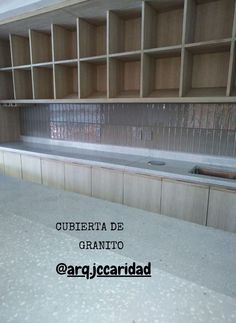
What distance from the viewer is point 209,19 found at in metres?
2.22

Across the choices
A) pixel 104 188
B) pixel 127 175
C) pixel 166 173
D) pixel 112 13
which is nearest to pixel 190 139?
pixel 166 173

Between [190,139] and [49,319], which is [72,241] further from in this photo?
[190,139]

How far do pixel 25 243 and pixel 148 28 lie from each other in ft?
7.42

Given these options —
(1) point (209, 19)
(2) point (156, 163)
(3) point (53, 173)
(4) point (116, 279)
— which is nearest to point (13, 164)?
(3) point (53, 173)

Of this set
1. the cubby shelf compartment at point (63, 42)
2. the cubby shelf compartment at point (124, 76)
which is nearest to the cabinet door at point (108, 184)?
the cubby shelf compartment at point (124, 76)

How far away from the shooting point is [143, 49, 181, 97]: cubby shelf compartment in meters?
2.38

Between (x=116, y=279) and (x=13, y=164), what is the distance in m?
3.08

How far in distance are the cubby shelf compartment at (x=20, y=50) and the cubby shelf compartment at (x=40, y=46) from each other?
1.16 ft

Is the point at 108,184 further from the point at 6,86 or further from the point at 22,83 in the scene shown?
the point at 6,86

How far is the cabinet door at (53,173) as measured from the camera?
285cm

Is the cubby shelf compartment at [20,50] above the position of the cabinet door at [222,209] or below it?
above

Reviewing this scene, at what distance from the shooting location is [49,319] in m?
0.52

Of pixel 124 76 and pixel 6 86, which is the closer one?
pixel 124 76

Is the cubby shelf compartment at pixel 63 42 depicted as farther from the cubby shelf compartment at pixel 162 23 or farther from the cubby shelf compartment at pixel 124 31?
the cubby shelf compartment at pixel 162 23
